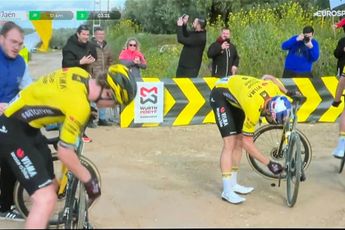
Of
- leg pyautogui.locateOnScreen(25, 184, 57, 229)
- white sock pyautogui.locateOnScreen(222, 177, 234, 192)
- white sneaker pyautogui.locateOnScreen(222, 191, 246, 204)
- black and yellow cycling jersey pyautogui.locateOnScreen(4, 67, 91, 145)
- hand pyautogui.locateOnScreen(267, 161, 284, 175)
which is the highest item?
black and yellow cycling jersey pyautogui.locateOnScreen(4, 67, 91, 145)

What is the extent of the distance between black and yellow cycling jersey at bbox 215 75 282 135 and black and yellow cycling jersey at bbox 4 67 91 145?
2072mm

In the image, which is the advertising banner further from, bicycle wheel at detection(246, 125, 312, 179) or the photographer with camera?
bicycle wheel at detection(246, 125, 312, 179)

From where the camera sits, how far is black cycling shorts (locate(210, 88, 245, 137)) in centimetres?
622

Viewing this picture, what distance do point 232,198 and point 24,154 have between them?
257cm

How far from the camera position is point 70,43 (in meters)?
9.66

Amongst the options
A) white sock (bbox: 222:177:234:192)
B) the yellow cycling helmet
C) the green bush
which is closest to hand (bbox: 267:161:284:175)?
white sock (bbox: 222:177:234:192)

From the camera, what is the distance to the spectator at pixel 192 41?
11086 mm

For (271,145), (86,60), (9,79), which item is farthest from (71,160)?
(86,60)

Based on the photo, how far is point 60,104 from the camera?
4.13 m

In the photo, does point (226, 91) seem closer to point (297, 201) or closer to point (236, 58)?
point (297, 201)

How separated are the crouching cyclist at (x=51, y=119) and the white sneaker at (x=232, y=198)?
217 cm

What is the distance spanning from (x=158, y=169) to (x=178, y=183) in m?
0.73

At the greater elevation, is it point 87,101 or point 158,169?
point 87,101

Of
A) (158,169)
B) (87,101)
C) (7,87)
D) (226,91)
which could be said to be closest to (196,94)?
(158,169)
